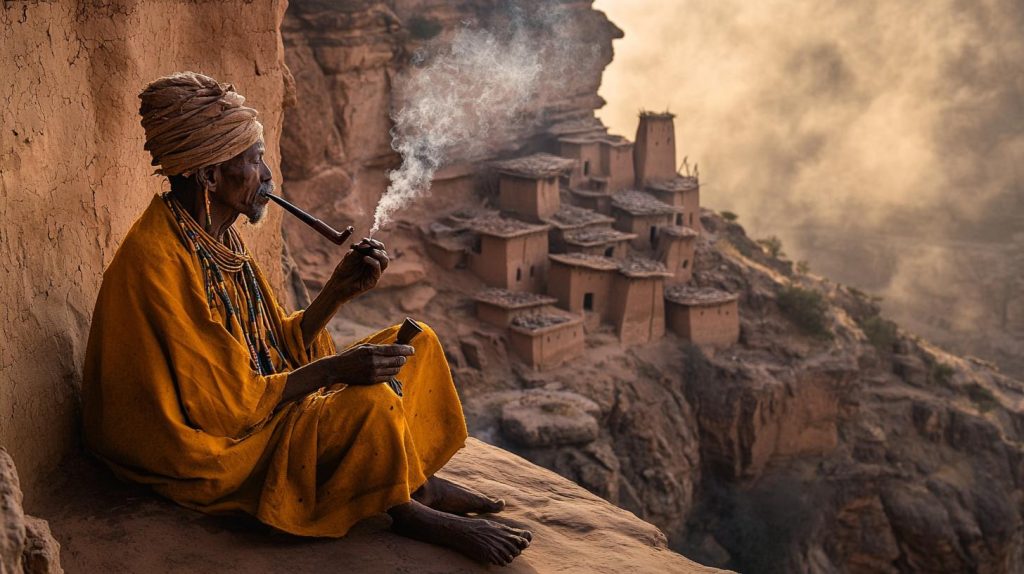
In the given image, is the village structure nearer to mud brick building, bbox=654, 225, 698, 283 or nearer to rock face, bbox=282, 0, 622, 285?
mud brick building, bbox=654, 225, 698, 283

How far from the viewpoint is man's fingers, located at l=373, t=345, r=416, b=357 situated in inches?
140

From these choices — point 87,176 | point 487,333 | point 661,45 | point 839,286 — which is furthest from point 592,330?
point 661,45

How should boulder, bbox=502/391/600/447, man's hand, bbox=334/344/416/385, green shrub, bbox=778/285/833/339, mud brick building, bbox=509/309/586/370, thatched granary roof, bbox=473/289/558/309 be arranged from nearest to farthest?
man's hand, bbox=334/344/416/385 → boulder, bbox=502/391/600/447 → mud brick building, bbox=509/309/586/370 → thatched granary roof, bbox=473/289/558/309 → green shrub, bbox=778/285/833/339

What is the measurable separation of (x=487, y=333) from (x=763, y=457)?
21.3ft

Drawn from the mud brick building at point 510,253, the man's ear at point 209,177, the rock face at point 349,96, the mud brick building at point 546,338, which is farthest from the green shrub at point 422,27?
the man's ear at point 209,177

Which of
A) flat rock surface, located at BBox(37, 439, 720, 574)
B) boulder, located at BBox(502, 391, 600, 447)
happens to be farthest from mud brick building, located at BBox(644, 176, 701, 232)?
flat rock surface, located at BBox(37, 439, 720, 574)

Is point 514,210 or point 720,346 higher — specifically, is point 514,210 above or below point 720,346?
above

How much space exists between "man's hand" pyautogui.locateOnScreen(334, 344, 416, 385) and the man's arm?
418 millimetres

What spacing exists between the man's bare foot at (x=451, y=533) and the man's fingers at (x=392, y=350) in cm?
54

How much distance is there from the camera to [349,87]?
21.3 meters

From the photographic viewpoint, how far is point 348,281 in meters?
4.10

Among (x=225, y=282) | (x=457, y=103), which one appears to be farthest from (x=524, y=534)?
(x=457, y=103)

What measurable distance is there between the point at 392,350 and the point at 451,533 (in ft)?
2.25

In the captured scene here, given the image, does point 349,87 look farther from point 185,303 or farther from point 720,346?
point 185,303
